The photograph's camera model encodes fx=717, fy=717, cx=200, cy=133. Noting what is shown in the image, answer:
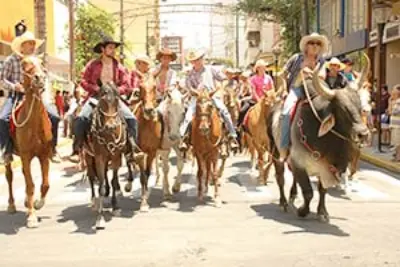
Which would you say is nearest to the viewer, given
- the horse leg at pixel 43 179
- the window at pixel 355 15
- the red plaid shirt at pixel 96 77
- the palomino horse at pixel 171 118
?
the horse leg at pixel 43 179

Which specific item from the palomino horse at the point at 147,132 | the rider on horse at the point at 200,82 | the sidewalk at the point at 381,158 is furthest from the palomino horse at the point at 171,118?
the sidewalk at the point at 381,158

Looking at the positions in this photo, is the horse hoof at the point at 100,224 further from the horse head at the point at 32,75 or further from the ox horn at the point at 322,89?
the ox horn at the point at 322,89

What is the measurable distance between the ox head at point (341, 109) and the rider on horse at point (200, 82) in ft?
9.29

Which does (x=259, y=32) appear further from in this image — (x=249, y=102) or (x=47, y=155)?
(x=47, y=155)

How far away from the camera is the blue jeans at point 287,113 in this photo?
10.5 m

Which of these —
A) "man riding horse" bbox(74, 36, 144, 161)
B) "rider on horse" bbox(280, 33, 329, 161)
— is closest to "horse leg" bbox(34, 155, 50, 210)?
"man riding horse" bbox(74, 36, 144, 161)

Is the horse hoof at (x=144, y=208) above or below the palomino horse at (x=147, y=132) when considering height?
below

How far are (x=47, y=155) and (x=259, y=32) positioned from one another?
80623 mm

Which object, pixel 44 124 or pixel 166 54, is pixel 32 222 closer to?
pixel 44 124

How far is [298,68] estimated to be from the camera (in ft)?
36.1

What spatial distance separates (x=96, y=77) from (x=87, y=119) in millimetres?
743

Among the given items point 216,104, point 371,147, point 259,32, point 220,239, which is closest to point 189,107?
point 216,104

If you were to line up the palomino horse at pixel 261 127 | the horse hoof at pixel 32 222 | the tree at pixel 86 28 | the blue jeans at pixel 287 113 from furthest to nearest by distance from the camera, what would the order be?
the tree at pixel 86 28, the palomino horse at pixel 261 127, the blue jeans at pixel 287 113, the horse hoof at pixel 32 222

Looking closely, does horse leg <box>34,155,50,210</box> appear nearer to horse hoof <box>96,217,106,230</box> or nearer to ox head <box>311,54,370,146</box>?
horse hoof <box>96,217,106,230</box>
